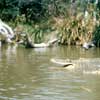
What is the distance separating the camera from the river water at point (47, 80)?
9.66 metres

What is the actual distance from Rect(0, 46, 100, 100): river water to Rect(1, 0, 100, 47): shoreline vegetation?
8.03 m

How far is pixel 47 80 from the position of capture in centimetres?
1167

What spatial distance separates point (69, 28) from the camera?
24453mm

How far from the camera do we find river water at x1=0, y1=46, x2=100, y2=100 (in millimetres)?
9656

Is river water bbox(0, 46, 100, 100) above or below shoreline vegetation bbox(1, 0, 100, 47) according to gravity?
below

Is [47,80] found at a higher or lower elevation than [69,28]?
lower

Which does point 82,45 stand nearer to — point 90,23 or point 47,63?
point 90,23

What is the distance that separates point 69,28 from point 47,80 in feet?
42.5

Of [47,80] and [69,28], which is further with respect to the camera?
[69,28]

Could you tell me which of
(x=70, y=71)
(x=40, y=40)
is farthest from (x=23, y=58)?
(x=40, y=40)

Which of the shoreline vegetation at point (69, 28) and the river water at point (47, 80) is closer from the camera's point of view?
the river water at point (47, 80)

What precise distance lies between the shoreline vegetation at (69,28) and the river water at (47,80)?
8027mm

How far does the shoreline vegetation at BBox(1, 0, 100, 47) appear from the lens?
23953mm

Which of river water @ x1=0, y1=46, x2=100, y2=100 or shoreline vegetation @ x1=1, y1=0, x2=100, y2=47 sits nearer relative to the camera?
river water @ x1=0, y1=46, x2=100, y2=100
